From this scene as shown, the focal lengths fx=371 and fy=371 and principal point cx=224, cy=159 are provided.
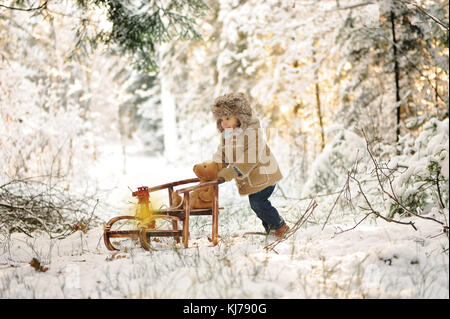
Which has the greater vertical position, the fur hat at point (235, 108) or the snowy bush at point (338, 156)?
the fur hat at point (235, 108)

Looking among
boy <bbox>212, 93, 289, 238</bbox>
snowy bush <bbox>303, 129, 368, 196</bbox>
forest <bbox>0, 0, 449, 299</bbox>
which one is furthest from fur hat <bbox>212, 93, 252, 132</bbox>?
snowy bush <bbox>303, 129, 368, 196</bbox>

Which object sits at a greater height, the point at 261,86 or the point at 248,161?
the point at 261,86

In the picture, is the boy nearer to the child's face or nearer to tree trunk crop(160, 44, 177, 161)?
the child's face

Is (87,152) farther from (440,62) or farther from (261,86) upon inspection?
(440,62)

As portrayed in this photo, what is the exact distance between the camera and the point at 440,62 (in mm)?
6223

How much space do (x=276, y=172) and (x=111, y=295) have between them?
210 cm

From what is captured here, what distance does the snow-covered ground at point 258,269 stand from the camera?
2.58m

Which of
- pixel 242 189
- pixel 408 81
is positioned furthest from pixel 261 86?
pixel 242 189

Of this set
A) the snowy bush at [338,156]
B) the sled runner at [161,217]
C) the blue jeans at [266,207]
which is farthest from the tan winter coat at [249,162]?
the snowy bush at [338,156]

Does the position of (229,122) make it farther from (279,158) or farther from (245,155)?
(279,158)

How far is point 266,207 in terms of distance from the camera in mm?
4059

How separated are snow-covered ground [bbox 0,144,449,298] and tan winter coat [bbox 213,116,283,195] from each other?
65 cm

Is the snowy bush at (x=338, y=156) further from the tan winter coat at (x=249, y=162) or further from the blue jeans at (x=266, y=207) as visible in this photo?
the tan winter coat at (x=249, y=162)

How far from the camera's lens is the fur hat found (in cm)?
394
